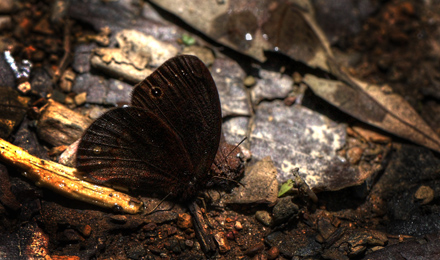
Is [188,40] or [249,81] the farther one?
[188,40]

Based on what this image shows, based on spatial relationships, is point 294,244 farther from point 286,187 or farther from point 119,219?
point 119,219

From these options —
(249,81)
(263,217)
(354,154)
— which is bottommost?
(263,217)

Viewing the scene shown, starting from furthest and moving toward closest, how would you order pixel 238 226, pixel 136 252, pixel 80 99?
pixel 80 99 < pixel 238 226 < pixel 136 252

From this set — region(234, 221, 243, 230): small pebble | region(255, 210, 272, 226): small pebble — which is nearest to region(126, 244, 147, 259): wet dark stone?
region(234, 221, 243, 230): small pebble

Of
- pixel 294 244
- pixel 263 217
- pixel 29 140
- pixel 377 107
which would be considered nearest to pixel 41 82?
pixel 29 140

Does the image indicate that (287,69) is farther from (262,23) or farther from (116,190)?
(116,190)

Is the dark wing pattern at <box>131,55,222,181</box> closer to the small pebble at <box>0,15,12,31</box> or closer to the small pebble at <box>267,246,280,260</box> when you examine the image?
the small pebble at <box>267,246,280,260</box>

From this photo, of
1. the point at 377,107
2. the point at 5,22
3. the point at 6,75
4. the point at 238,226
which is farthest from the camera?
the point at 5,22

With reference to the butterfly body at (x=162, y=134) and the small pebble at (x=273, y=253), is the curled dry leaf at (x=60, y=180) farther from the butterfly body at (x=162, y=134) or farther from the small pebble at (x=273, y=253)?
the small pebble at (x=273, y=253)
